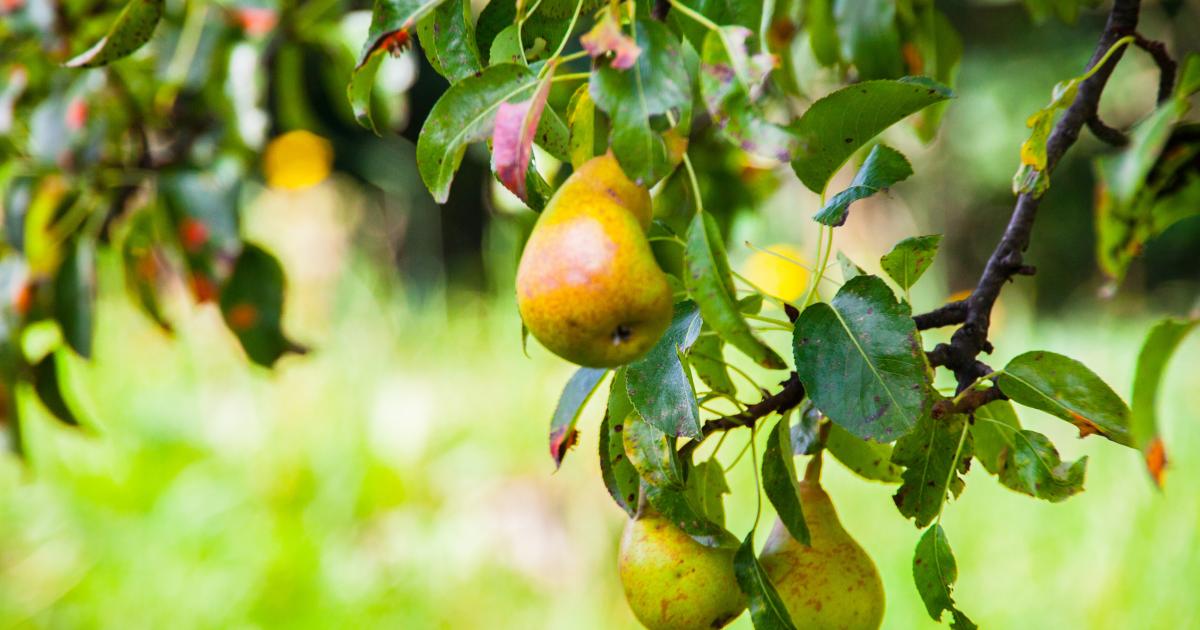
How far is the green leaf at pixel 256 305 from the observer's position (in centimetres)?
100

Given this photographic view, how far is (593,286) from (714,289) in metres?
0.04

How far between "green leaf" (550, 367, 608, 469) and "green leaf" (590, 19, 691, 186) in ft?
0.51

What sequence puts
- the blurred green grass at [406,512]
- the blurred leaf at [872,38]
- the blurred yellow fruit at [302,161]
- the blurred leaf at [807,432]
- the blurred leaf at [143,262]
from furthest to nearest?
the blurred yellow fruit at [302,161]
the blurred green grass at [406,512]
the blurred leaf at [143,262]
the blurred leaf at [872,38]
the blurred leaf at [807,432]

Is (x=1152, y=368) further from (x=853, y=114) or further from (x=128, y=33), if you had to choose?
(x=128, y=33)

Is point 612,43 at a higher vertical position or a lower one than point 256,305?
higher

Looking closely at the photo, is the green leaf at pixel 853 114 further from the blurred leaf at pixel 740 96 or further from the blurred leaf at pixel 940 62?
the blurred leaf at pixel 940 62

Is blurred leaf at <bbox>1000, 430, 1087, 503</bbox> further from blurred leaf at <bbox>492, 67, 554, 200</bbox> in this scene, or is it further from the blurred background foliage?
the blurred background foliage

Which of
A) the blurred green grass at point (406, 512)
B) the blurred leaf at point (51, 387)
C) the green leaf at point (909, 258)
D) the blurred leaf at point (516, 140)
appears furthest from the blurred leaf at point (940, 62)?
the blurred green grass at point (406, 512)

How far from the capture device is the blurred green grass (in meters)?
1.86

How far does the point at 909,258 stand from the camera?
563 mm

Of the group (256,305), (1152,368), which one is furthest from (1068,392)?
(256,305)

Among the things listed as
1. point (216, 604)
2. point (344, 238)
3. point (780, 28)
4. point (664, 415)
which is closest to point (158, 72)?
point (780, 28)

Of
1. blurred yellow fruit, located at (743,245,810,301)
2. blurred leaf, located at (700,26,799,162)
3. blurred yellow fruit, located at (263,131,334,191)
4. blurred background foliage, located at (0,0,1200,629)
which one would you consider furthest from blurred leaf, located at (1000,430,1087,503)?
blurred yellow fruit, located at (263,131,334,191)

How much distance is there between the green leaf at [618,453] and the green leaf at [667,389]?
0.03m
